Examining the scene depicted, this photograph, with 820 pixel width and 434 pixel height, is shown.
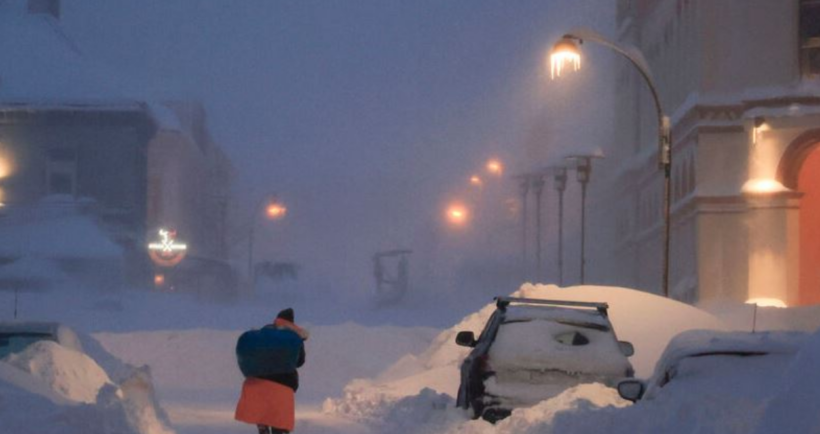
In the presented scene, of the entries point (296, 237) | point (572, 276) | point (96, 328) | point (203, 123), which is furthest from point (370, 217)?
point (96, 328)

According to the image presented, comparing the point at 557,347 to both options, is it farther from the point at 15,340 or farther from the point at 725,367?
the point at 15,340

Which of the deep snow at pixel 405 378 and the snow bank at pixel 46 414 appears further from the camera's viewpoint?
the snow bank at pixel 46 414

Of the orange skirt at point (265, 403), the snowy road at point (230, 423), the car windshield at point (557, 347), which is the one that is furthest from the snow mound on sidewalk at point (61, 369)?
the car windshield at point (557, 347)

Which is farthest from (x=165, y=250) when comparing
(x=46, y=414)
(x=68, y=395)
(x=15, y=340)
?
(x=46, y=414)

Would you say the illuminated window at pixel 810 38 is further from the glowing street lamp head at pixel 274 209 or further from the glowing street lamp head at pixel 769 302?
the glowing street lamp head at pixel 274 209

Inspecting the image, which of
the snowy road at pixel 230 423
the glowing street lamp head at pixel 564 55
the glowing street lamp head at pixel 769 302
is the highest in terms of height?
the glowing street lamp head at pixel 564 55

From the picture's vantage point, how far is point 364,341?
37.5 m

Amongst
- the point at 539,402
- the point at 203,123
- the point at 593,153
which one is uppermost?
the point at 203,123

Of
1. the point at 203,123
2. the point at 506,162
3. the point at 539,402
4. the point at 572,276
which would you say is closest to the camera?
the point at 539,402

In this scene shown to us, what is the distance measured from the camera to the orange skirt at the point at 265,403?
39.4 feet

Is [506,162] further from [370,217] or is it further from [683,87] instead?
[683,87]

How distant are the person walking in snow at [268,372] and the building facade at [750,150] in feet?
80.1

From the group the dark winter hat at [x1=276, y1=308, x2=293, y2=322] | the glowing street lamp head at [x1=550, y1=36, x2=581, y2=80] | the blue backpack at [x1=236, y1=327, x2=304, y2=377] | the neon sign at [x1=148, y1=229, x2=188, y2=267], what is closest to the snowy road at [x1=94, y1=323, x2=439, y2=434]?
the glowing street lamp head at [x1=550, y1=36, x2=581, y2=80]

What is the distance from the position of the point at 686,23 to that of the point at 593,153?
8.22 meters
